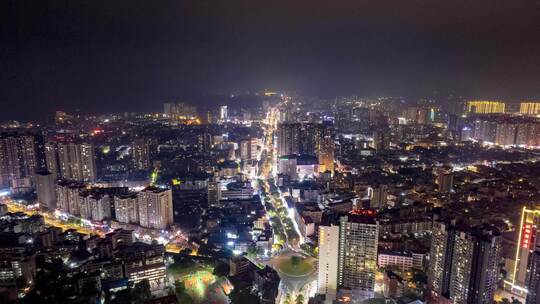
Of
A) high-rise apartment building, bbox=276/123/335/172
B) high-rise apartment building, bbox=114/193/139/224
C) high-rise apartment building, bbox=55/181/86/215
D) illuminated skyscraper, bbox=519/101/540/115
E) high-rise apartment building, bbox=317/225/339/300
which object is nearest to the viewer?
high-rise apartment building, bbox=317/225/339/300

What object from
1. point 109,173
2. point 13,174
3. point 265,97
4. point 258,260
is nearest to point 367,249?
point 258,260

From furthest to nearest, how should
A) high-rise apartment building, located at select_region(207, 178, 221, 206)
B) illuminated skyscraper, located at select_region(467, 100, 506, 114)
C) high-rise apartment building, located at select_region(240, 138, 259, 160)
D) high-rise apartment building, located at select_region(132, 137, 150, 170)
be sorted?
illuminated skyscraper, located at select_region(467, 100, 506, 114) → high-rise apartment building, located at select_region(240, 138, 259, 160) → high-rise apartment building, located at select_region(132, 137, 150, 170) → high-rise apartment building, located at select_region(207, 178, 221, 206)

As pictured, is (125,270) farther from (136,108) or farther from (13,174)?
(136,108)

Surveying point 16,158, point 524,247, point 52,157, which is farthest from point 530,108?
point 16,158

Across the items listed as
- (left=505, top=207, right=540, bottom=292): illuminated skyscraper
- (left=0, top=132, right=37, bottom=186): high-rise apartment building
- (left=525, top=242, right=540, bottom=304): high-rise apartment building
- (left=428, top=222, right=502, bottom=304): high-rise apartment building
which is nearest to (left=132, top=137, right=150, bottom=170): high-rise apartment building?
(left=0, top=132, right=37, bottom=186): high-rise apartment building

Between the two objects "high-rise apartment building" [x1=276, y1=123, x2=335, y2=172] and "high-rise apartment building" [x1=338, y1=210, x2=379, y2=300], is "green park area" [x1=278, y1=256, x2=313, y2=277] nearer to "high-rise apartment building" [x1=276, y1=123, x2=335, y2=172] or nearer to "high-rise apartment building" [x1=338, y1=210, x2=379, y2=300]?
"high-rise apartment building" [x1=338, y1=210, x2=379, y2=300]
